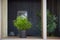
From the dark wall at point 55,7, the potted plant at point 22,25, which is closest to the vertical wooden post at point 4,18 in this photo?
the potted plant at point 22,25

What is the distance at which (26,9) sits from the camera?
438 cm

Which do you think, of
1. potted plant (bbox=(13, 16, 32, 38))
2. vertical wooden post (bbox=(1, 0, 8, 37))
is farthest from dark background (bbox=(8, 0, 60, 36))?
potted plant (bbox=(13, 16, 32, 38))

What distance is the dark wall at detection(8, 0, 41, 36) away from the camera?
4293 millimetres

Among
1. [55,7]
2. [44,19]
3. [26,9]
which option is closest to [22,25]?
[44,19]

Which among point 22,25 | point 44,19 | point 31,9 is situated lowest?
point 22,25

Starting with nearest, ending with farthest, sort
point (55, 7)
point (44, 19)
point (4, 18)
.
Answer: point (44, 19) < point (4, 18) < point (55, 7)

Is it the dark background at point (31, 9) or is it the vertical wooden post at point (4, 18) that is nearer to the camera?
the vertical wooden post at point (4, 18)

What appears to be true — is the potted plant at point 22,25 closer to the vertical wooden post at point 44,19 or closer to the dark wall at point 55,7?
the vertical wooden post at point 44,19

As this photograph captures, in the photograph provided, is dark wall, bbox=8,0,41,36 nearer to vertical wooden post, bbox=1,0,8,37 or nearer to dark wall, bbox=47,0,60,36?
vertical wooden post, bbox=1,0,8,37

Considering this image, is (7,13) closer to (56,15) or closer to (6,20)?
(6,20)

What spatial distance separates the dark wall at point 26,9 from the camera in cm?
429

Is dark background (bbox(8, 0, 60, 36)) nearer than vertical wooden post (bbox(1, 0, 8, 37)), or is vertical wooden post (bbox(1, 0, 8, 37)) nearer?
vertical wooden post (bbox(1, 0, 8, 37))

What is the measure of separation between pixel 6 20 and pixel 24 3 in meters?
0.70

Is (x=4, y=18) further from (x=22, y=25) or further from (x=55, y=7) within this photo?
(x=55, y=7)
